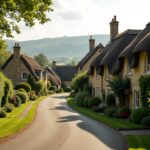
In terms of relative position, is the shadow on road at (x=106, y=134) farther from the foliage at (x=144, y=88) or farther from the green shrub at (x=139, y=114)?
the foliage at (x=144, y=88)

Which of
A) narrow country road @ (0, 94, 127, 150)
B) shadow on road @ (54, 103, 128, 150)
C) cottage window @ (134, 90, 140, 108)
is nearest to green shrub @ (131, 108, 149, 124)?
shadow on road @ (54, 103, 128, 150)

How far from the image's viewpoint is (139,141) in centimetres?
2030

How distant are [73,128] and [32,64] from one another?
179 feet

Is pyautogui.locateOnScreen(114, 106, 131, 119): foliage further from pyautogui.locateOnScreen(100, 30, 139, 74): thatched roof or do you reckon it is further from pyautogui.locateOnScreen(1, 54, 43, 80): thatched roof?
pyautogui.locateOnScreen(1, 54, 43, 80): thatched roof

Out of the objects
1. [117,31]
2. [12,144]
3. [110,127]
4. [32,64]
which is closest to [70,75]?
[32,64]

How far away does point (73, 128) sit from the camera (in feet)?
88.5

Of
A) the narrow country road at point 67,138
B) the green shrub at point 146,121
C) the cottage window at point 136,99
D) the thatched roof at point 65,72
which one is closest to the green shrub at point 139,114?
the green shrub at point 146,121

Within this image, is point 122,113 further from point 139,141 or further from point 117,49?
point 139,141

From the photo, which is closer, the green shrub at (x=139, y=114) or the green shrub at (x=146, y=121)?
the green shrub at (x=146, y=121)

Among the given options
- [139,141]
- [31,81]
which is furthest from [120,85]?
[31,81]

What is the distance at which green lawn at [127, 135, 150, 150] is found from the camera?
18433 mm

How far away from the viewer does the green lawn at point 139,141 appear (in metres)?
18.4

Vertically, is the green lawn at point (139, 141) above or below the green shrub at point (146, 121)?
below

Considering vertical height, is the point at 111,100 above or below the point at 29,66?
below
